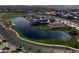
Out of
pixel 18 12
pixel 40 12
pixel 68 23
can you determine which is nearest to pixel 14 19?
pixel 18 12

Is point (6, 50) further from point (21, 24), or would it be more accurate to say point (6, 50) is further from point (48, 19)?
point (48, 19)

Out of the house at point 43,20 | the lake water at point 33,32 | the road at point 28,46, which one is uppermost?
the house at point 43,20

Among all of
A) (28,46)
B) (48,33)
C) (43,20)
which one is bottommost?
(28,46)

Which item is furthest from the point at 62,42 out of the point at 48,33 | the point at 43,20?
the point at 43,20

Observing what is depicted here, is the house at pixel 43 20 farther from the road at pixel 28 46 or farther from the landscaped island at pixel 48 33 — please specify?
the road at pixel 28 46

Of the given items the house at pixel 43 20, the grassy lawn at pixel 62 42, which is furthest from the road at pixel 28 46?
the house at pixel 43 20

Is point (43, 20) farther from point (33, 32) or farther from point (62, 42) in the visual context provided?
point (62, 42)

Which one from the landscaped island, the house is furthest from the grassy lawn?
the house
